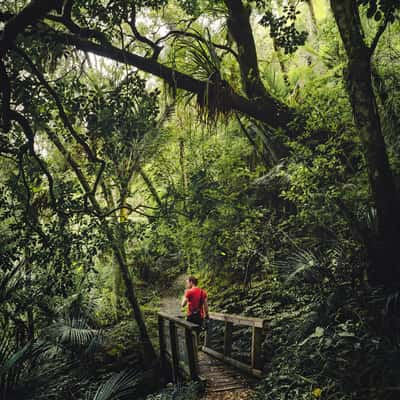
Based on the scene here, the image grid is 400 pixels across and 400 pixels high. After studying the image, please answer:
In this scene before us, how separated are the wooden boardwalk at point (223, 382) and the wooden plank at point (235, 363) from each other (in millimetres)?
85

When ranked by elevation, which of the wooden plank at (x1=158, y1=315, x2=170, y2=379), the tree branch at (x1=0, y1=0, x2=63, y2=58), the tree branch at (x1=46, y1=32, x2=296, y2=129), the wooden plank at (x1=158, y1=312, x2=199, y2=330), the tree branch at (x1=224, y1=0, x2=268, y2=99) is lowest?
the wooden plank at (x1=158, y1=315, x2=170, y2=379)

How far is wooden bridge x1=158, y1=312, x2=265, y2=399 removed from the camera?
17.5ft

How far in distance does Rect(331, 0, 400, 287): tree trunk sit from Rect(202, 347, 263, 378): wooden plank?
6.95ft

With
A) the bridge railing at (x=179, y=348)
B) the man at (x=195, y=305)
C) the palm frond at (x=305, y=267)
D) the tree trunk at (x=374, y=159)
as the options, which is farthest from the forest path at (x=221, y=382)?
the tree trunk at (x=374, y=159)

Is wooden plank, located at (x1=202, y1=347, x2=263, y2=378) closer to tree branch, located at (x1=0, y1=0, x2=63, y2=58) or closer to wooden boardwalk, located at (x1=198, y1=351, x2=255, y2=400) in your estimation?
wooden boardwalk, located at (x1=198, y1=351, x2=255, y2=400)

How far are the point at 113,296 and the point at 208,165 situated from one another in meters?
4.80

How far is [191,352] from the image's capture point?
5680mm

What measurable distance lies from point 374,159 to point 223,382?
3940 mm

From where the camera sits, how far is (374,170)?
454 centimetres

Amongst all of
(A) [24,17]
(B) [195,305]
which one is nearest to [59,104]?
(A) [24,17]

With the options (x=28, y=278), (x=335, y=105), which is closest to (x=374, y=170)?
(x=335, y=105)

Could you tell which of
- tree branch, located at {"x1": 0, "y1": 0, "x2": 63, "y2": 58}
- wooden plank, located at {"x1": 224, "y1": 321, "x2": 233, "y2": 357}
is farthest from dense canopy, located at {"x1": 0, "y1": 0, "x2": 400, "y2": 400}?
wooden plank, located at {"x1": 224, "y1": 321, "x2": 233, "y2": 357}

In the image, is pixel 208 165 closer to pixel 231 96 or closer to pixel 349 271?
pixel 231 96

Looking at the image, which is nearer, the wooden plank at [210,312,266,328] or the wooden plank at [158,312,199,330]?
the wooden plank at [210,312,266,328]
